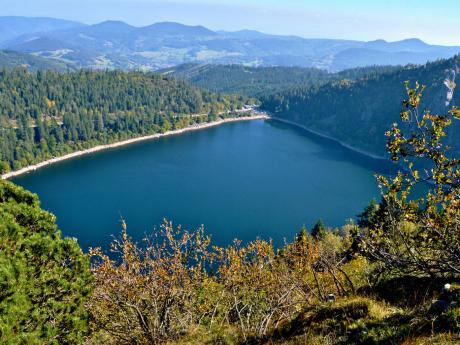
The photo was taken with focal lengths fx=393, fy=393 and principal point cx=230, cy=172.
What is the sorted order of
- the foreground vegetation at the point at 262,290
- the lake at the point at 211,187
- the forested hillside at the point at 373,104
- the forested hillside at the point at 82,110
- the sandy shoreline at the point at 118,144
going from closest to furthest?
the foreground vegetation at the point at 262,290 → the lake at the point at 211,187 → the sandy shoreline at the point at 118,144 → the forested hillside at the point at 82,110 → the forested hillside at the point at 373,104

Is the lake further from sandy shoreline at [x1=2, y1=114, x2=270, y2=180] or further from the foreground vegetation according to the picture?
the foreground vegetation

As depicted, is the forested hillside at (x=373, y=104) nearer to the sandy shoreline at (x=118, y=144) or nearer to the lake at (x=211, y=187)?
the lake at (x=211, y=187)

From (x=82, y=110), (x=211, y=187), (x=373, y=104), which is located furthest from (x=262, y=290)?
(x=373, y=104)

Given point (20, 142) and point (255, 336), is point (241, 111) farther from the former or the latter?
point (255, 336)

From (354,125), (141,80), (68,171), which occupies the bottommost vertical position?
(68,171)

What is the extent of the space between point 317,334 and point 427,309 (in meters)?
2.36

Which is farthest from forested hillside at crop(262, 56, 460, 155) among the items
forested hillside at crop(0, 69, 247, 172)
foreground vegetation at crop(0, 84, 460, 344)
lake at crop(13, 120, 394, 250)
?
foreground vegetation at crop(0, 84, 460, 344)

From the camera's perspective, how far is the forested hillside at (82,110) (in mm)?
119375

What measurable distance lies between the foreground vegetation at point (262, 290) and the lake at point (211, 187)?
130ft

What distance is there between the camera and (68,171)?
4080 inches

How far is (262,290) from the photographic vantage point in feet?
43.7

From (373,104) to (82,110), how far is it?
123 meters

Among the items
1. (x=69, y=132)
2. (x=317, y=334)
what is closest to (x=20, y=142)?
(x=69, y=132)

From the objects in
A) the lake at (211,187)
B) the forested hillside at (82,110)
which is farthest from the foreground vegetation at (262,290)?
the forested hillside at (82,110)
